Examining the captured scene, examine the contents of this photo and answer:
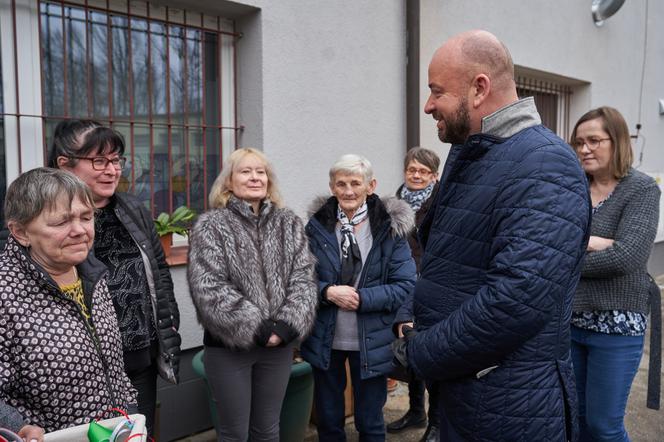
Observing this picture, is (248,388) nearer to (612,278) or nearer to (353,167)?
(353,167)

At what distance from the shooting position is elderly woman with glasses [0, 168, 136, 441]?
1.56 metres

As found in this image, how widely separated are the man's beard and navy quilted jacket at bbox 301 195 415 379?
113cm

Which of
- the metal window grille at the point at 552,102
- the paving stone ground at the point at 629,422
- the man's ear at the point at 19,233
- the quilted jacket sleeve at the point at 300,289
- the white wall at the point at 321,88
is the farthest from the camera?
the metal window grille at the point at 552,102

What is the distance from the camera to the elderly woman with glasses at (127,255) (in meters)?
2.27

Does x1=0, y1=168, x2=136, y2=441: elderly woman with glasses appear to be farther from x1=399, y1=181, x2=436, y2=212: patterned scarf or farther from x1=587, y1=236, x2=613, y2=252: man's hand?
x1=399, y1=181, x2=436, y2=212: patterned scarf

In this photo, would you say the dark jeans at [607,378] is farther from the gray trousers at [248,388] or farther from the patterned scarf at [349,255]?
the gray trousers at [248,388]

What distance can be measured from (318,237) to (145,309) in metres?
0.94

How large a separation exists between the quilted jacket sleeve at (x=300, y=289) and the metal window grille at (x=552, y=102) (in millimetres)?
4597

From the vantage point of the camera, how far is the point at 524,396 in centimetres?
153

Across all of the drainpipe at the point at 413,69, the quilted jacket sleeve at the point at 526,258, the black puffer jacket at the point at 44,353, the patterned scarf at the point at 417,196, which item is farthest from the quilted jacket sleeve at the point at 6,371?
the drainpipe at the point at 413,69

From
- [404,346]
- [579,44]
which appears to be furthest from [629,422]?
[579,44]

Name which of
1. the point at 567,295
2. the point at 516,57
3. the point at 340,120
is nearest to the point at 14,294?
the point at 567,295

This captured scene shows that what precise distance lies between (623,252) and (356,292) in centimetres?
123

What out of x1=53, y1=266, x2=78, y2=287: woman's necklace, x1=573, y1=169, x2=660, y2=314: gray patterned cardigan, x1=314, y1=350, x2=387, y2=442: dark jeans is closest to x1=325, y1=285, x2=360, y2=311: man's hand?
x1=314, y1=350, x2=387, y2=442: dark jeans
